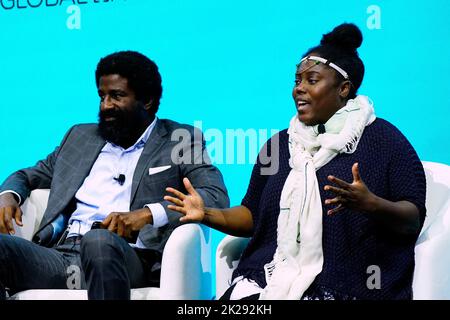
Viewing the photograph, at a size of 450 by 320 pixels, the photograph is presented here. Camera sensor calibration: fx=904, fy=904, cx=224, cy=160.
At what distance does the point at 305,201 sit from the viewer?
2812 mm

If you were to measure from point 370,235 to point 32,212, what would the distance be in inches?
53.4

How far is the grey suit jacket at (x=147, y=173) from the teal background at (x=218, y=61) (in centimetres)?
39

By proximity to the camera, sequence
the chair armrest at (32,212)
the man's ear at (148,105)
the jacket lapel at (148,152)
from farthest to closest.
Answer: the man's ear at (148,105)
the chair armrest at (32,212)
the jacket lapel at (148,152)

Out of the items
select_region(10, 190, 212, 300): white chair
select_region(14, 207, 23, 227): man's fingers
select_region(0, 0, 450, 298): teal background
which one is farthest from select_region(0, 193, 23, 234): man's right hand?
select_region(0, 0, 450, 298): teal background

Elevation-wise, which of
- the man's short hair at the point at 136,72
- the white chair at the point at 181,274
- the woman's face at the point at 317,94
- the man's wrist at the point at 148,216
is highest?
the man's short hair at the point at 136,72

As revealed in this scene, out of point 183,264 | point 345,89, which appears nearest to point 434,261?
point 345,89

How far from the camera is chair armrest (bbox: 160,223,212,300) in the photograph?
2875 mm

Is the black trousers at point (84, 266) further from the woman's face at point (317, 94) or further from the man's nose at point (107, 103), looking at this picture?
the woman's face at point (317, 94)

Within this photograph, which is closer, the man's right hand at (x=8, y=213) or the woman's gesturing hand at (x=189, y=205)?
the woman's gesturing hand at (x=189, y=205)

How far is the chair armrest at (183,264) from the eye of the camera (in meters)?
2.88

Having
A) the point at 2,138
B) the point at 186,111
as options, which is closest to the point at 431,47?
the point at 186,111

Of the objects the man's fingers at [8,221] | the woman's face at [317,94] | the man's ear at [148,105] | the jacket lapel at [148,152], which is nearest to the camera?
the woman's face at [317,94]

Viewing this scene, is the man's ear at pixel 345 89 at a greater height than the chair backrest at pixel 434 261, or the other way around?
the man's ear at pixel 345 89

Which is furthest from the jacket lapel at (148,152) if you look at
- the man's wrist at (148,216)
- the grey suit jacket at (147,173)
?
the man's wrist at (148,216)
